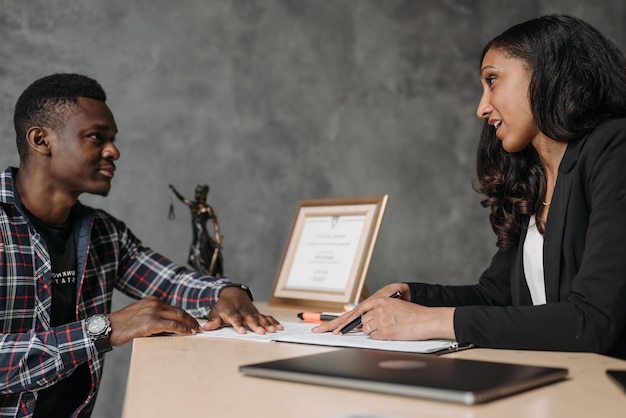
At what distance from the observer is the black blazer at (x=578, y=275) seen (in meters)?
1.06

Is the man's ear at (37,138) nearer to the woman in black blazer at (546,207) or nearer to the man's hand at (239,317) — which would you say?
the man's hand at (239,317)

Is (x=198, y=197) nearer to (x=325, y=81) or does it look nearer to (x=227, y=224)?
(x=227, y=224)

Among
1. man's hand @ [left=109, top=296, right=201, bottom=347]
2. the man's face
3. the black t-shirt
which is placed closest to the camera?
man's hand @ [left=109, top=296, right=201, bottom=347]

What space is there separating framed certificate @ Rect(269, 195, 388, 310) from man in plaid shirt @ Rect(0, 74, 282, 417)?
373mm

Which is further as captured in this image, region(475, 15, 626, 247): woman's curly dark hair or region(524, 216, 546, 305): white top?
region(524, 216, 546, 305): white top

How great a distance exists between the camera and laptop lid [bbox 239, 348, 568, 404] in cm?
68

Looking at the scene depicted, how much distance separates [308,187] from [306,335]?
1758 mm

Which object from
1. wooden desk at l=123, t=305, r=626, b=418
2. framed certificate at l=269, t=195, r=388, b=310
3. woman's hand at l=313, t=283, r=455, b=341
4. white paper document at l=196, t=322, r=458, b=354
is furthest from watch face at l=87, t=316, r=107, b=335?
framed certificate at l=269, t=195, r=388, b=310

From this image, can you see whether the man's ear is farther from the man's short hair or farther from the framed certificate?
the framed certificate

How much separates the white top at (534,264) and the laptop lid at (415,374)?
0.72 metres

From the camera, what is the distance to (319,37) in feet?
9.84

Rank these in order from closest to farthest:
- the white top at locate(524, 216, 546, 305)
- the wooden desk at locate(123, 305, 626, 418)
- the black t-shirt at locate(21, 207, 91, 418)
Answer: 1. the wooden desk at locate(123, 305, 626, 418)
2. the white top at locate(524, 216, 546, 305)
3. the black t-shirt at locate(21, 207, 91, 418)

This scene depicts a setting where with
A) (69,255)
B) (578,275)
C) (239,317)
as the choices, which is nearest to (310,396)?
(578,275)

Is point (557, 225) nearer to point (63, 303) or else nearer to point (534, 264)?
point (534, 264)
